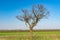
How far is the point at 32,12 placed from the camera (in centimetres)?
2253

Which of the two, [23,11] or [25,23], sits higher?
[23,11]

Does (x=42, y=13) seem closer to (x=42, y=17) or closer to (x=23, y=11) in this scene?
(x=42, y=17)

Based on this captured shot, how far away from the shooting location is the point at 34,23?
22.7 metres

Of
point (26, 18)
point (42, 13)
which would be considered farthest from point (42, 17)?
point (26, 18)

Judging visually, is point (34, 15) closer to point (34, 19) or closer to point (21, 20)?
point (34, 19)

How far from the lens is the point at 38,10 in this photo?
75.0ft

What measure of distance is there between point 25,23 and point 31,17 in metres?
1.00

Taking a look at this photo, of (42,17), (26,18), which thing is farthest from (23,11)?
(42,17)

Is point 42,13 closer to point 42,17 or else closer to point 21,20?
point 42,17

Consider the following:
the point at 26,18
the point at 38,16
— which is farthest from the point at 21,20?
the point at 38,16

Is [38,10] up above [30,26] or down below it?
above

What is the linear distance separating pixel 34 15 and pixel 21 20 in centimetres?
204

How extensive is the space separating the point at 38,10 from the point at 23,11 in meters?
1.90

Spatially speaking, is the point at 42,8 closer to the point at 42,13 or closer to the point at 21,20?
the point at 42,13
